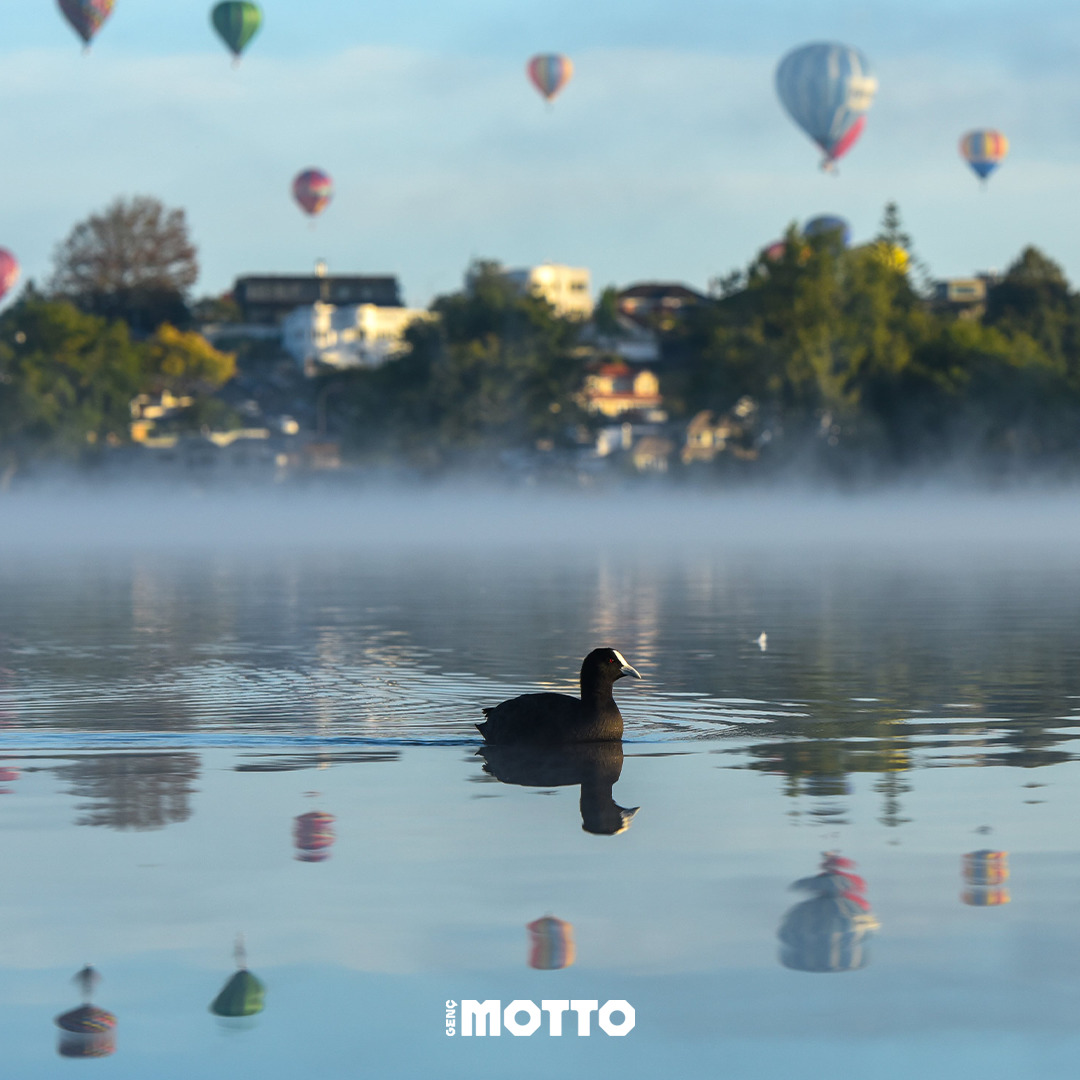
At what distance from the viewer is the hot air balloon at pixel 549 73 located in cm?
18562

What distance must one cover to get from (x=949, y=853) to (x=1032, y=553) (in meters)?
66.9

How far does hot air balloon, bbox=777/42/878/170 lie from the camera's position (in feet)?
467

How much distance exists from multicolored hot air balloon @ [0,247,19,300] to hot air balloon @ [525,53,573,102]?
47405 millimetres

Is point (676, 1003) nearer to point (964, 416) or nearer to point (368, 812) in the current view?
point (368, 812)

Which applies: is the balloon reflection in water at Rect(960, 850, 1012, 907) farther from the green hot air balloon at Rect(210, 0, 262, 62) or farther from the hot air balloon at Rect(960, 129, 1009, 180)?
the hot air balloon at Rect(960, 129, 1009, 180)

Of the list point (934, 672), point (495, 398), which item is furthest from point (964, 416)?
point (934, 672)

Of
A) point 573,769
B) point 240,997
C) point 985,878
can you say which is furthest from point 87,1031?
point 573,769

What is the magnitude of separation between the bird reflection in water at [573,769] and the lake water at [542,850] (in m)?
0.06

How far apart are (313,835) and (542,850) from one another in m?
1.86

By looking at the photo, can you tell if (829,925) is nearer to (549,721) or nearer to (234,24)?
(549,721)

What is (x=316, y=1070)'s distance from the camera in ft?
35.1

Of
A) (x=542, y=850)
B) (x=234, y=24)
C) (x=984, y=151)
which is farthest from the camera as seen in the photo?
(x=984, y=151)

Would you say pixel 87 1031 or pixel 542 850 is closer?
pixel 87 1031

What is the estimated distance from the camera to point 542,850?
16.3m
